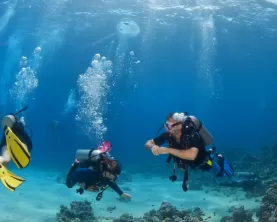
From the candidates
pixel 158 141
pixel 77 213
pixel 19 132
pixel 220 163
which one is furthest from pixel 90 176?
pixel 77 213

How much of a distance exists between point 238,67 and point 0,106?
72714mm

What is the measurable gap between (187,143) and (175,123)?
1.22 ft

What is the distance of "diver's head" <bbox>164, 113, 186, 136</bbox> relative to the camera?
504cm

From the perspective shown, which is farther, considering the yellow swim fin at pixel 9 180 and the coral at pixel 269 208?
A: the coral at pixel 269 208

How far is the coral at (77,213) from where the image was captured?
1009cm

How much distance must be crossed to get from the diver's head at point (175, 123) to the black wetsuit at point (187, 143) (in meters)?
0.11

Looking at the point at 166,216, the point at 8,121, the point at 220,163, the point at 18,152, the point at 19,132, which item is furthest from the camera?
the point at 166,216

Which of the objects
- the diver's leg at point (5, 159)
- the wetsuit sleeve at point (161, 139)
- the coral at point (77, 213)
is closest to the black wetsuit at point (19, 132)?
the diver's leg at point (5, 159)

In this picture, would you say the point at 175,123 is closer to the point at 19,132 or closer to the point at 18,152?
the point at 19,132

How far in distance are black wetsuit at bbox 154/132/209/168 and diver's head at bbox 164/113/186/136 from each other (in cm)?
11

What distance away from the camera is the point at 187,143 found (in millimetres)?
4977

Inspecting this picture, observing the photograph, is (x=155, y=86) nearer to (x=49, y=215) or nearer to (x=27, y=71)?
(x=27, y=71)

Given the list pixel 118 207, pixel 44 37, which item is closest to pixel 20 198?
pixel 118 207

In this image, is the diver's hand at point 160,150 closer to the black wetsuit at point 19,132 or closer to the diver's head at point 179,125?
the diver's head at point 179,125
